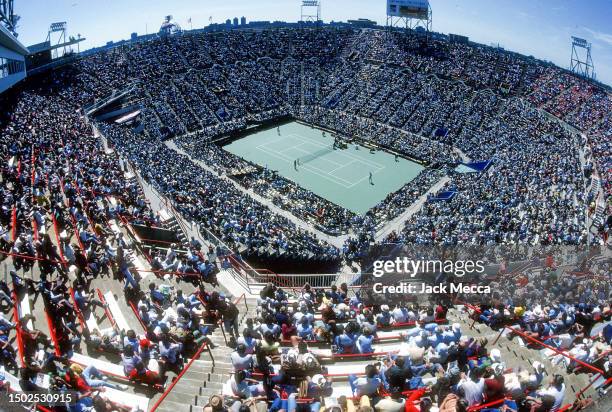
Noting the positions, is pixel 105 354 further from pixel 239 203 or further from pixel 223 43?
pixel 223 43

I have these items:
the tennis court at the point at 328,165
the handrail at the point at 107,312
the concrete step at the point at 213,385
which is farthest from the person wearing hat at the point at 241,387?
the tennis court at the point at 328,165

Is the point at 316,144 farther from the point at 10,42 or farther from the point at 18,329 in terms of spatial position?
the point at 18,329

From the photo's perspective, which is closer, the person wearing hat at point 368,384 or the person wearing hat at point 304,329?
the person wearing hat at point 368,384

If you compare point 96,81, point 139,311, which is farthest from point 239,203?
point 96,81

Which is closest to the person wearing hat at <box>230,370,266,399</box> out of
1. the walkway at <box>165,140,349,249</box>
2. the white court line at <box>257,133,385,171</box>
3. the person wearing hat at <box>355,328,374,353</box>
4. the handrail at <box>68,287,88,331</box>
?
the person wearing hat at <box>355,328,374,353</box>

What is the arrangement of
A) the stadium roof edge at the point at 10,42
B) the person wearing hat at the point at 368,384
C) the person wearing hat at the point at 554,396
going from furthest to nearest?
the stadium roof edge at the point at 10,42 → the person wearing hat at the point at 368,384 → the person wearing hat at the point at 554,396

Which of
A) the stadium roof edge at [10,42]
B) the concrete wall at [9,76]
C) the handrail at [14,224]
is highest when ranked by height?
the stadium roof edge at [10,42]

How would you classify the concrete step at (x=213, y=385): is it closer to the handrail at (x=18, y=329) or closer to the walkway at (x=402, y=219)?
the handrail at (x=18, y=329)
